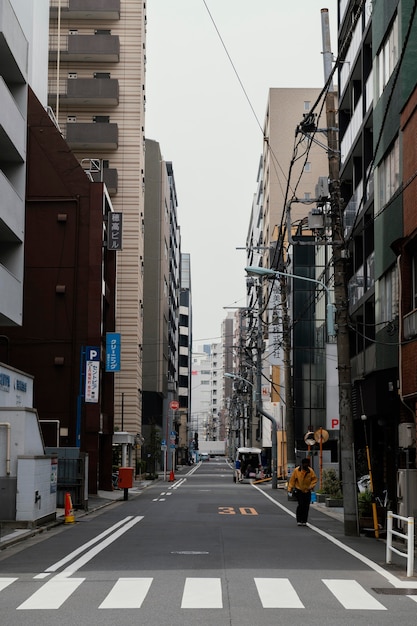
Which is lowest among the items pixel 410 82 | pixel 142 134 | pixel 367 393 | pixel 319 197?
pixel 367 393

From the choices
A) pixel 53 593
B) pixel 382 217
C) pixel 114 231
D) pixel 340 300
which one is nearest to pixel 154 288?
pixel 114 231

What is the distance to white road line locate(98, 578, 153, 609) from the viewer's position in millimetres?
11266

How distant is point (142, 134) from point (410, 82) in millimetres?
49957

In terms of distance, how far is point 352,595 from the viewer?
40.3 ft

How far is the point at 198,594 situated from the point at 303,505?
42.8 feet

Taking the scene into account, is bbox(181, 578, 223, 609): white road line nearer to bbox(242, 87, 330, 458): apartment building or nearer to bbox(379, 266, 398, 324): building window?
bbox(379, 266, 398, 324): building window

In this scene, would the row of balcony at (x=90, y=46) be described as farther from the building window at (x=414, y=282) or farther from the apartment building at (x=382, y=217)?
the building window at (x=414, y=282)

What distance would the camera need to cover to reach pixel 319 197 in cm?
2544

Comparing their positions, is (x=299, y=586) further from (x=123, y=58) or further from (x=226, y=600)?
(x=123, y=58)

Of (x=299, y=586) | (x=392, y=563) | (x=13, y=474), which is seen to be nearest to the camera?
(x=299, y=586)

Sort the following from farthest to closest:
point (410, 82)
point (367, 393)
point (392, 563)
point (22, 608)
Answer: point (367, 393), point (410, 82), point (392, 563), point (22, 608)

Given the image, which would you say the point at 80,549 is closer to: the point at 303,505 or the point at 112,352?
the point at 303,505

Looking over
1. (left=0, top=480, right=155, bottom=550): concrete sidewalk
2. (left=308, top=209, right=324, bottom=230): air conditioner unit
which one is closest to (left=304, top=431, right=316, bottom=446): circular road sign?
(left=0, top=480, right=155, bottom=550): concrete sidewalk

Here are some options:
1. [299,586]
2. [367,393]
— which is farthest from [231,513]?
[299,586]
